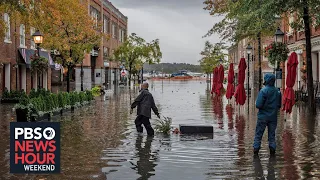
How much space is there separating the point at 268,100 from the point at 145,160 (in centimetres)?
295

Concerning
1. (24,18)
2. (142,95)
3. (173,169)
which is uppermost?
(24,18)

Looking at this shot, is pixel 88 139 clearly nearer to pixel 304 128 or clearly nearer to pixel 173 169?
pixel 173 169

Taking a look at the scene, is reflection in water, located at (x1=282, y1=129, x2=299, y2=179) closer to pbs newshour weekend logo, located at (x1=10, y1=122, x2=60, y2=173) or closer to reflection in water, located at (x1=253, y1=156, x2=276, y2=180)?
reflection in water, located at (x1=253, y1=156, x2=276, y2=180)

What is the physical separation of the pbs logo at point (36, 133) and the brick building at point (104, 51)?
177 feet

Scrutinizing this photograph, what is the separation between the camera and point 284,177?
8812 millimetres

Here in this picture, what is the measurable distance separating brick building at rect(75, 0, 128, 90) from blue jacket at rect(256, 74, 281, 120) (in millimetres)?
51472

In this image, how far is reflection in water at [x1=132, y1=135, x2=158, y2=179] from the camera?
9281mm

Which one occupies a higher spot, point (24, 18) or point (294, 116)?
point (24, 18)

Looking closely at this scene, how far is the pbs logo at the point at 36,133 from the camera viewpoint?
26.0 ft

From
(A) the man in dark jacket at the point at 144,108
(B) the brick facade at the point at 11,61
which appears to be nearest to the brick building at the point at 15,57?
(B) the brick facade at the point at 11,61

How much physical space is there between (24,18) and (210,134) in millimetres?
8389

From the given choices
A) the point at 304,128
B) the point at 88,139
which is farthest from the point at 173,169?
the point at 304,128

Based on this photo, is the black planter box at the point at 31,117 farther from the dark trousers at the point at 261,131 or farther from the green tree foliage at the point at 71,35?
the green tree foliage at the point at 71,35

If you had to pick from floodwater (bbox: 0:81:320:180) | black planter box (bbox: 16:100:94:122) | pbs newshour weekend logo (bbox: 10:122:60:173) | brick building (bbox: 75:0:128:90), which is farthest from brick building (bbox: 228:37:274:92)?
pbs newshour weekend logo (bbox: 10:122:60:173)
